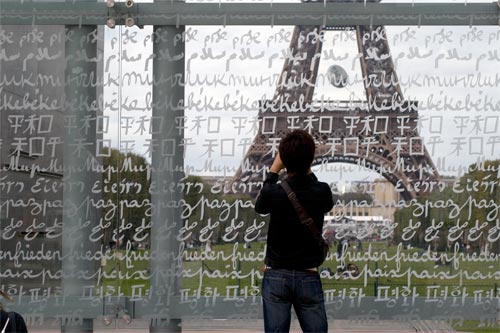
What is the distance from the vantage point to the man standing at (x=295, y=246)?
435 cm

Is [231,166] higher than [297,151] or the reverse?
the reverse

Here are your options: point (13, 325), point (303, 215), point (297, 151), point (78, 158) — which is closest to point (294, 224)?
point (303, 215)

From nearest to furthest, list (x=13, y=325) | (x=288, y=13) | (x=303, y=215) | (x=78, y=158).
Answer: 1. (x=13, y=325)
2. (x=303, y=215)
3. (x=288, y=13)
4. (x=78, y=158)

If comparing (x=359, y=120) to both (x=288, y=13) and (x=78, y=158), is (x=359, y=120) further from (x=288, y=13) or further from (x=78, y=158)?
(x=78, y=158)

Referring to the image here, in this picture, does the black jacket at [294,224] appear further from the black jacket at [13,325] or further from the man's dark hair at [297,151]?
the black jacket at [13,325]

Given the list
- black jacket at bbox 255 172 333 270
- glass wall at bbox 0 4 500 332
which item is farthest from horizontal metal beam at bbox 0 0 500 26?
black jacket at bbox 255 172 333 270

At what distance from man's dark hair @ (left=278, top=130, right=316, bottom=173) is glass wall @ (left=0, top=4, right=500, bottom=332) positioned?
4.81 ft

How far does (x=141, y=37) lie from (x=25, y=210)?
58.6 inches

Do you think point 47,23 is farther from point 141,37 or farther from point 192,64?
point 192,64

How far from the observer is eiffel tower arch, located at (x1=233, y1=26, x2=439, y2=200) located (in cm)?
582

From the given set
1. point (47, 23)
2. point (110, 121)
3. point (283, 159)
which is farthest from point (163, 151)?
point (283, 159)

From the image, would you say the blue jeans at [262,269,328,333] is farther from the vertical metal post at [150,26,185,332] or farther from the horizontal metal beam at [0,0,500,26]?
the horizontal metal beam at [0,0,500,26]

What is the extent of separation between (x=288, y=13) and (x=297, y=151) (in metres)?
1.78

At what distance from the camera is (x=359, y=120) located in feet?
19.3
